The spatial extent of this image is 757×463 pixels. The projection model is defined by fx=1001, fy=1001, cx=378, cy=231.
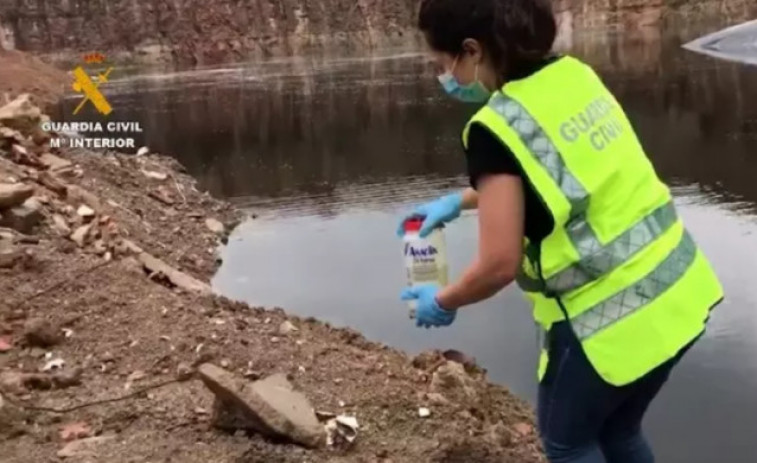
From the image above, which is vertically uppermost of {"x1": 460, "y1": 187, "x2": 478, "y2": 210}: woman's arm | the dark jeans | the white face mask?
the white face mask

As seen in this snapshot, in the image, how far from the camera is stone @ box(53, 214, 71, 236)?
7.92 meters

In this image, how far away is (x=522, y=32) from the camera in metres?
2.39

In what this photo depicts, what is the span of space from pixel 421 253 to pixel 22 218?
5115 mm

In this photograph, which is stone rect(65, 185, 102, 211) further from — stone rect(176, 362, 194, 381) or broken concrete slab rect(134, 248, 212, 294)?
stone rect(176, 362, 194, 381)

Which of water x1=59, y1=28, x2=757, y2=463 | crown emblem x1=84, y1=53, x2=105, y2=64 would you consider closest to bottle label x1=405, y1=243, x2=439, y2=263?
water x1=59, y1=28, x2=757, y2=463

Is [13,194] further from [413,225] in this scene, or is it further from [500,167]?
[500,167]

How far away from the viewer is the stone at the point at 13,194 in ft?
24.3

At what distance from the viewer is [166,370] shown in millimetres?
5004

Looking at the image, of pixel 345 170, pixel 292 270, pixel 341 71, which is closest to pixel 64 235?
pixel 292 270

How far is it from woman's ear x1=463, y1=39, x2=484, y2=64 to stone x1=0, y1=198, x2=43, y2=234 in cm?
576

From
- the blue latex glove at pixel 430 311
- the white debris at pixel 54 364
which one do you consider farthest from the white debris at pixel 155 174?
the blue latex glove at pixel 430 311

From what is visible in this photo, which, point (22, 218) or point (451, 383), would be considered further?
point (22, 218)

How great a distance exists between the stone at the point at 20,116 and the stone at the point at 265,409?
26.6ft

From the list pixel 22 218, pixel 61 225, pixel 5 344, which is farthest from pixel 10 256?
pixel 61 225
